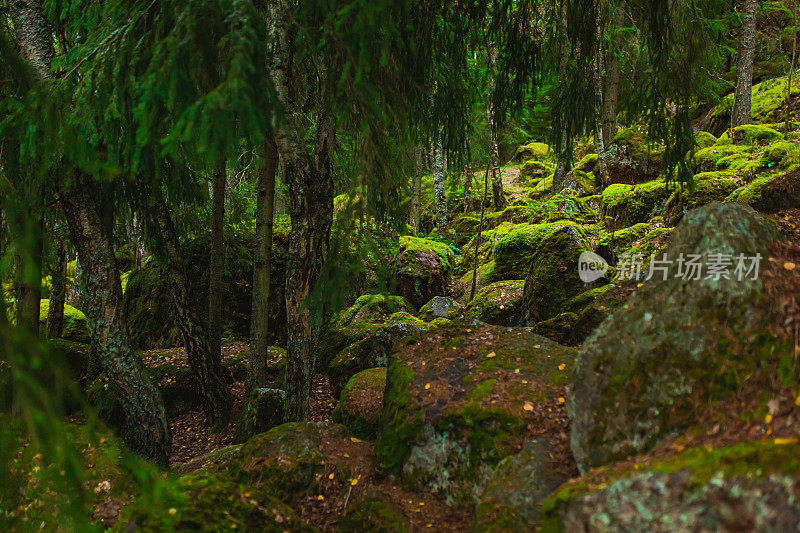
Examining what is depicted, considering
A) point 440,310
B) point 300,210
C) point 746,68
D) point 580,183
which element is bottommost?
point 440,310

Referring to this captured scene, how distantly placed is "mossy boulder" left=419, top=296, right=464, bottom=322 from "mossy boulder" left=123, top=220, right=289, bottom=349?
→ 9.04 ft

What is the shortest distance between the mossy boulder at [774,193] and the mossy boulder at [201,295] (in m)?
7.65

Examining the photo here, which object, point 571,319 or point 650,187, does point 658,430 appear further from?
point 650,187

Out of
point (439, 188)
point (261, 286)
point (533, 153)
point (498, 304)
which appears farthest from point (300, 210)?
point (533, 153)

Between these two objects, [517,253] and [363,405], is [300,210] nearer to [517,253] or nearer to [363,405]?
[363,405]

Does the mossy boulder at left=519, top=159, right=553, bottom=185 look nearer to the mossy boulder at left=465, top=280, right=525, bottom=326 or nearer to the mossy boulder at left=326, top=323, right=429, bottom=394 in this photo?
the mossy boulder at left=465, top=280, right=525, bottom=326

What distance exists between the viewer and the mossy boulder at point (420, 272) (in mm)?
9258

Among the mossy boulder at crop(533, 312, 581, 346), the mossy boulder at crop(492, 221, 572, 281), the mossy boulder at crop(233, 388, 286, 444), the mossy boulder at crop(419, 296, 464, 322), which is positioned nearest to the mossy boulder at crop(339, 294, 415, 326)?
the mossy boulder at crop(419, 296, 464, 322)

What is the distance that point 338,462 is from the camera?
3.50 m

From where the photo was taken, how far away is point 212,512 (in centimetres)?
225

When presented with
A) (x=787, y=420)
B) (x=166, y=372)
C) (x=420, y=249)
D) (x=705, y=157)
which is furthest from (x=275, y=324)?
(x=705, y=157)

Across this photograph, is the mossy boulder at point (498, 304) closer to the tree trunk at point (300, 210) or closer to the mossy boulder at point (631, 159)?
the tree trunk at point (300, 210)

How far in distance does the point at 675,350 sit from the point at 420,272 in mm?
7077

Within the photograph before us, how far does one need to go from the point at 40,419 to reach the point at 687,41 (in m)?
5.55
